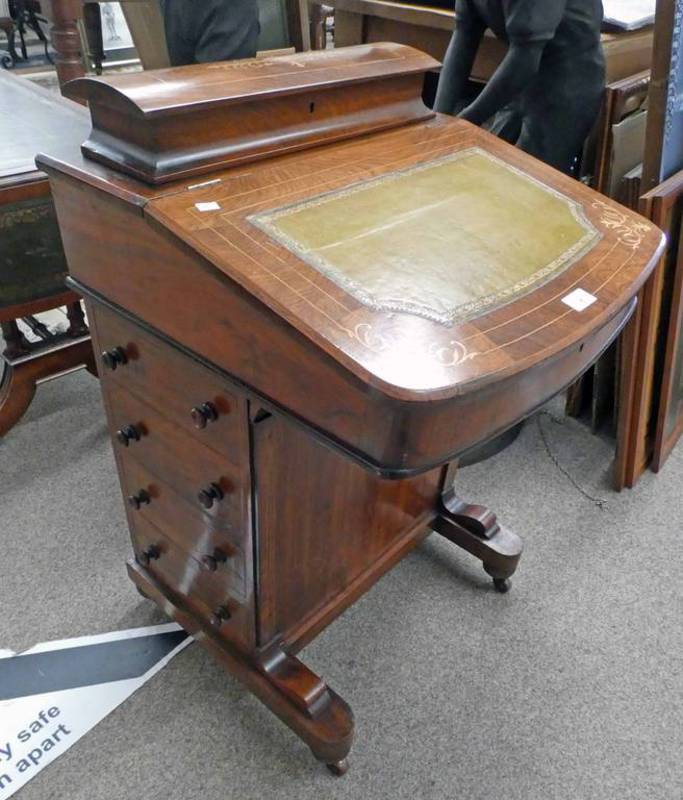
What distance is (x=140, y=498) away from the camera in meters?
1.31

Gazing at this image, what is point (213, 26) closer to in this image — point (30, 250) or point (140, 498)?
point (30, 250)

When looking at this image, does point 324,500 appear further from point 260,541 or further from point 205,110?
point 205,110

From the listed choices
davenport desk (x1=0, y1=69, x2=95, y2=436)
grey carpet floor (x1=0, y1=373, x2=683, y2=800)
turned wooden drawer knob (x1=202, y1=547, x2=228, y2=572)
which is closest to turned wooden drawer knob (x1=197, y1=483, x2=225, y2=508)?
turned wooden drawer knob (x1=202, y1=547, x2=228, y2=572)

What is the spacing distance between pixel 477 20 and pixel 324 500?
123 cm

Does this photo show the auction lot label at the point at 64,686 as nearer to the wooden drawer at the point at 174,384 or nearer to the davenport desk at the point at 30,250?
the wooden drawer at the point at 174,384

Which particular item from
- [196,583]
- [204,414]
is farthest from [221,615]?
[204,414]

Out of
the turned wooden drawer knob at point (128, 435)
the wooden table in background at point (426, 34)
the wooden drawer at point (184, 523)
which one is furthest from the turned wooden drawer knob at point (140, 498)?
the wooden table in background at point (426, 34)

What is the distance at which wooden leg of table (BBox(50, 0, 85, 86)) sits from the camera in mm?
2131

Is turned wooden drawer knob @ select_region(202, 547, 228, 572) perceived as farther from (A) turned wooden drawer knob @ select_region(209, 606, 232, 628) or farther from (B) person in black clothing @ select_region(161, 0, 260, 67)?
(B) person in black clothing @ select_region(161, 0, 260, 67)

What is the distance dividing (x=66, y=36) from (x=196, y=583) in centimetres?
179

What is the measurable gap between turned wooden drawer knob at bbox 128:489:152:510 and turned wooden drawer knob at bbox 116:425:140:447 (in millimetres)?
115

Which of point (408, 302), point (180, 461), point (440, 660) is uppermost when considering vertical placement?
point (408, 302)

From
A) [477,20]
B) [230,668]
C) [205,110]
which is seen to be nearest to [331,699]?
[230,668]

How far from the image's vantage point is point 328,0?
2316 mm
